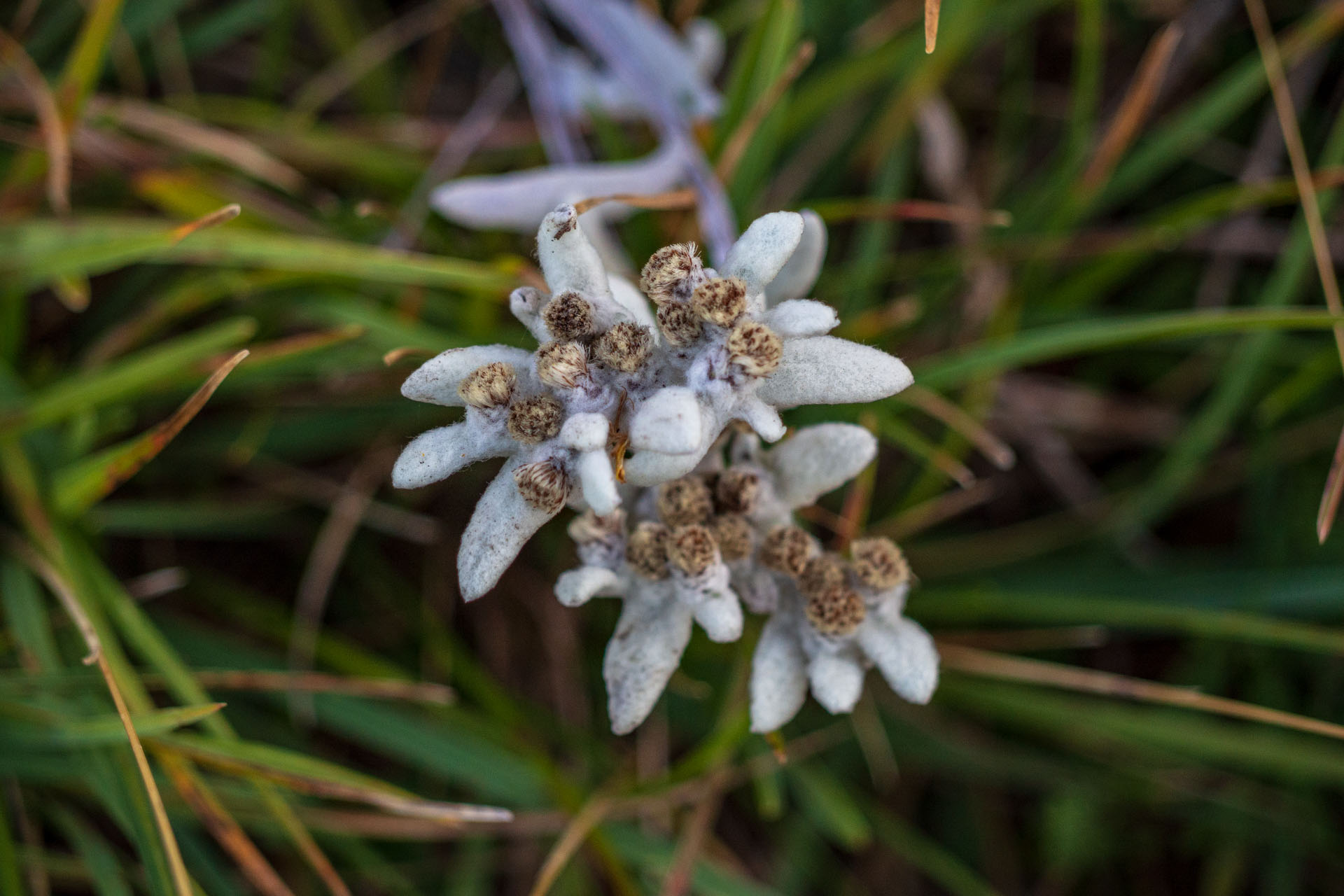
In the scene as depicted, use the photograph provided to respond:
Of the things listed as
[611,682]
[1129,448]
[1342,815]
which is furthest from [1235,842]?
[611,682]

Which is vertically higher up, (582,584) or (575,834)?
(582,584)

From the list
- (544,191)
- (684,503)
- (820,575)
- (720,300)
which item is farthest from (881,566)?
(544,191)

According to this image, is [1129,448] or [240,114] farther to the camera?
[1129,448]

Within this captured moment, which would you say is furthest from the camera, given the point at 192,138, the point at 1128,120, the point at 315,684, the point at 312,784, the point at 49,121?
the point at 192,138

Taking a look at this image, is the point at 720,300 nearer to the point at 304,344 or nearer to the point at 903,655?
the point at 903,655

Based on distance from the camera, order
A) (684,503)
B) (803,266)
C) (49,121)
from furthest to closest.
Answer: (49,121)
(803,266)
(684,503)

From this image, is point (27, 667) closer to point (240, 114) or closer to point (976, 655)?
point (240, 114)

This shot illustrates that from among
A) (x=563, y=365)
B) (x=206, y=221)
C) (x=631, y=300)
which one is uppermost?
(x=206, y=221)

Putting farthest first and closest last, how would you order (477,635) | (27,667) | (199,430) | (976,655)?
(477,635), (199,430), (976,655), (27,667)
